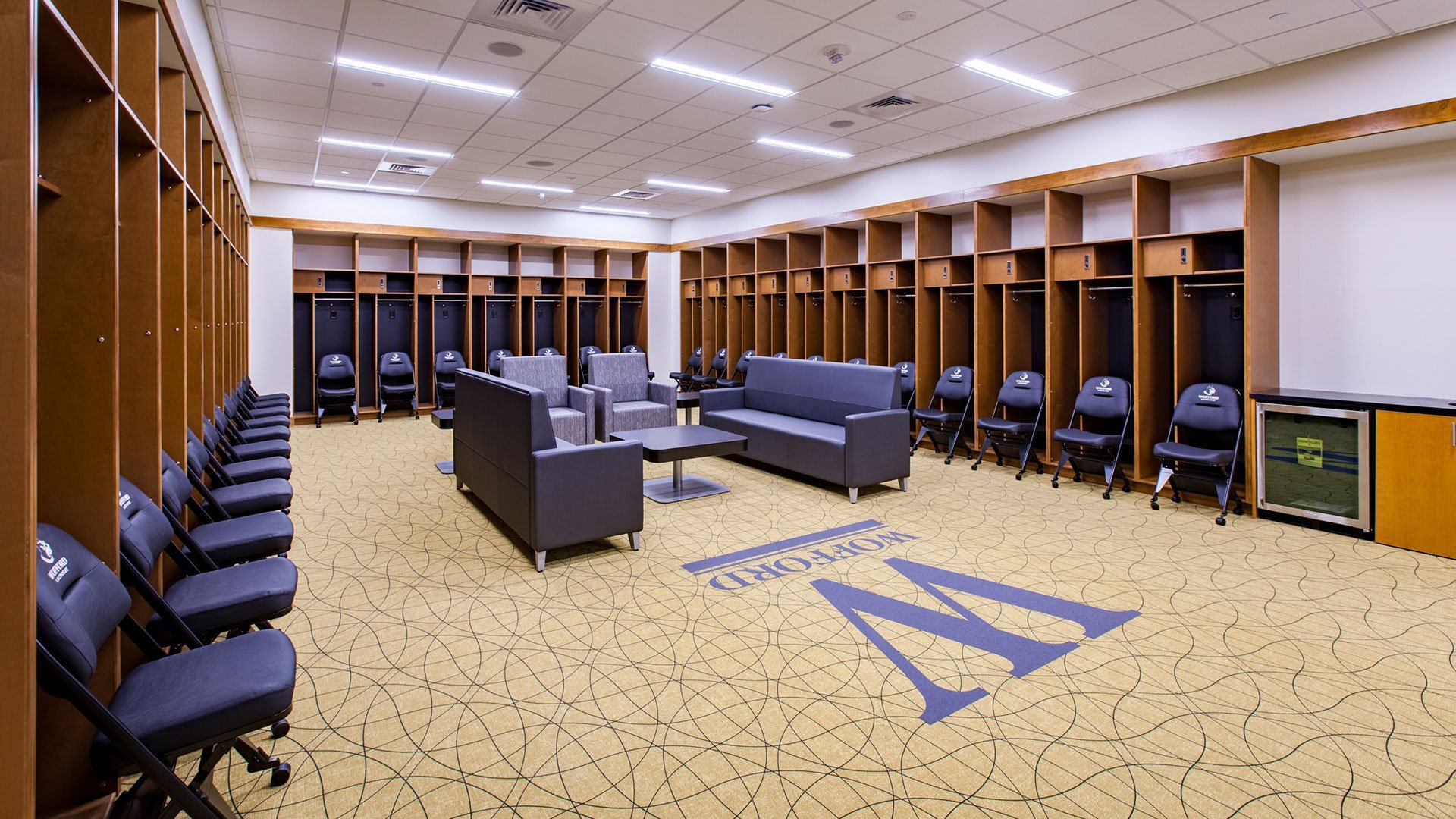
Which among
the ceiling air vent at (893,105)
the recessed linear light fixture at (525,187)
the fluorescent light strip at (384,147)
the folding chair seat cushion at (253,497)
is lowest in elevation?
Answer: the folding chair seat cushion at (253,497)

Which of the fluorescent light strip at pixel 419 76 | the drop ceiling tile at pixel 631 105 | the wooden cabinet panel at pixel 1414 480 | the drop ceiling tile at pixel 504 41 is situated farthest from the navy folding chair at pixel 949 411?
the fluorescent light strip at pixel 419 76

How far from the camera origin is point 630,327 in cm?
1297

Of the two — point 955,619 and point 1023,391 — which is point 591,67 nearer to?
point 955,619

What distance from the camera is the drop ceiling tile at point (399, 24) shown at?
4.34 metres

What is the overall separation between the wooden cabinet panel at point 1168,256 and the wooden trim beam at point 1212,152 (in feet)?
1.89

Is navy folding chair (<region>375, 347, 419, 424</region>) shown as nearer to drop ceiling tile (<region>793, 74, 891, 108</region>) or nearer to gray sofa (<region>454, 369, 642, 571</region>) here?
gray sofa (<region>454, 369, 642, 571</region>)

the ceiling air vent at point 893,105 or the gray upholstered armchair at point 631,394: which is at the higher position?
the ceiling air vent at point 893,105

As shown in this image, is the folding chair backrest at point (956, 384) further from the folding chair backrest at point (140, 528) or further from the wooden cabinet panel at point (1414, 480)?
the folding chair backrest at point (140, 528)

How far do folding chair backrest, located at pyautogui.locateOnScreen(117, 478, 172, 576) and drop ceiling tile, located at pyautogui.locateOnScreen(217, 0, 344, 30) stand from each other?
3211mm

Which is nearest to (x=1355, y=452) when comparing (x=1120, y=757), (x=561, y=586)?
(x=1120, y=757)

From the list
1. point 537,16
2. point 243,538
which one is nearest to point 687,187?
point 537,16

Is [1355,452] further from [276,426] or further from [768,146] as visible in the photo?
[276,426]

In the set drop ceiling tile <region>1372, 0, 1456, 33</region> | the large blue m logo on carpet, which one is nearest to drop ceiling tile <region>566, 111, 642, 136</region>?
the large blue m logo on carpet

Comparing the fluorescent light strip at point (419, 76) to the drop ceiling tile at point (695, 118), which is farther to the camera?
the drop ceiling tile at point (695, 118)
